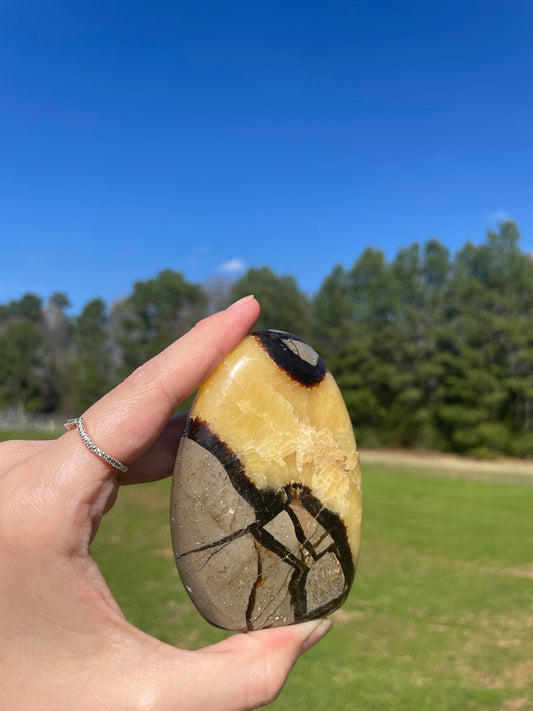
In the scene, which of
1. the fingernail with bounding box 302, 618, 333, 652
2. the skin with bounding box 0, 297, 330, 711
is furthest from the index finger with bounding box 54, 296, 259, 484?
the fingernail with bounding box 302, 618, 333, 652

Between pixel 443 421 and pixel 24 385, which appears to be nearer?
pixel 443 421

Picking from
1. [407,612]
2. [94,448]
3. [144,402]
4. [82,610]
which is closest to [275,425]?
[144,402]

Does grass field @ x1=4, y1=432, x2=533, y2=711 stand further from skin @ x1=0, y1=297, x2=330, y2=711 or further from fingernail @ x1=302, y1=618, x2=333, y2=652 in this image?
skin @ x1=0, y1=297, x2=330, y2=711

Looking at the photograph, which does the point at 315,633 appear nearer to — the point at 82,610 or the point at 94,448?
the point at 82,610

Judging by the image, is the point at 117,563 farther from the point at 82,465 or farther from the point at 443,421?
the point at 443,421

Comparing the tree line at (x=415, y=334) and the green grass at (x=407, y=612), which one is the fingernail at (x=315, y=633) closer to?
the green grass at (x=407, y=612)

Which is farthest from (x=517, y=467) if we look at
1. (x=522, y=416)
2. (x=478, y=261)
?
(x=478, y=261)
